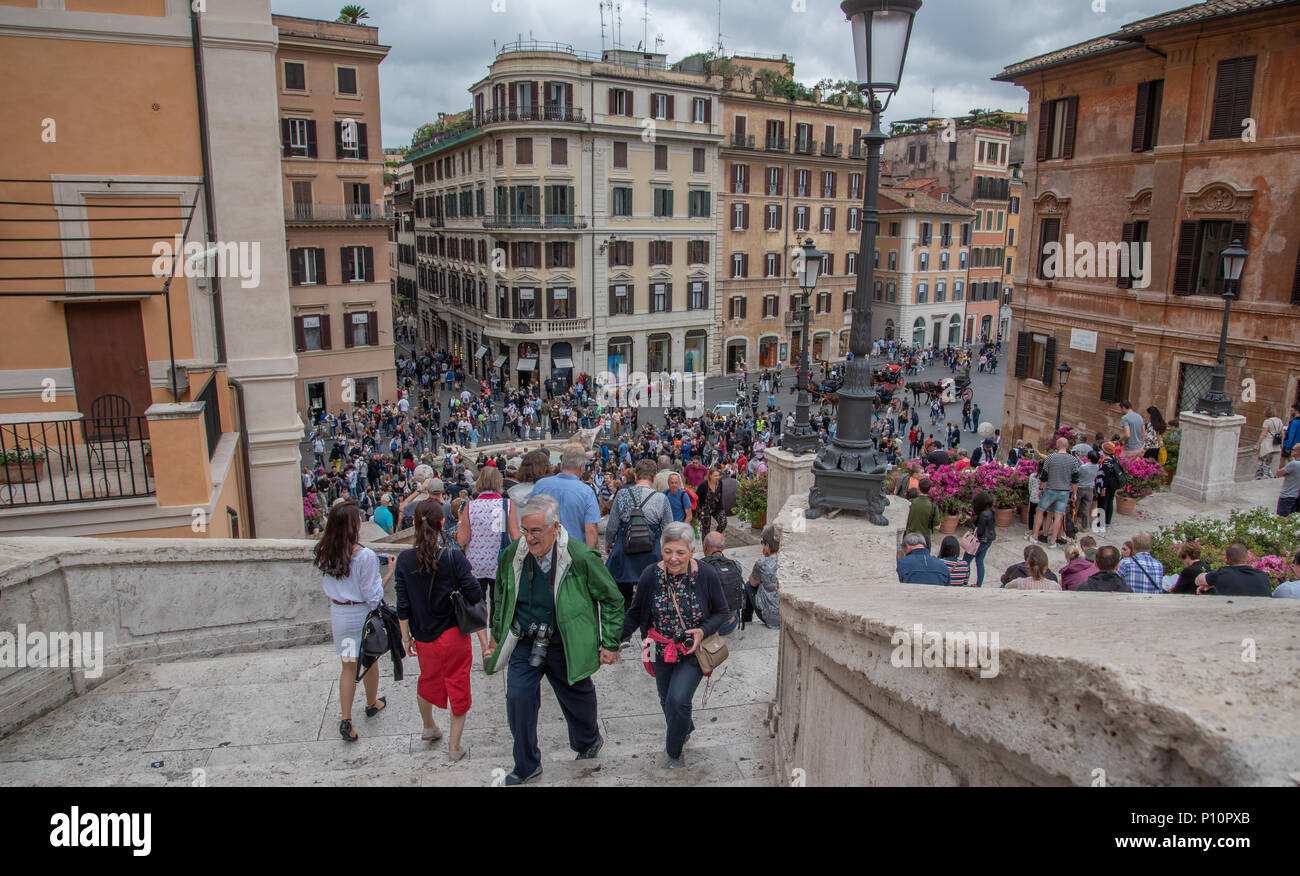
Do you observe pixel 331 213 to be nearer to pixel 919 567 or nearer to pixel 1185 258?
pixel 1185 258

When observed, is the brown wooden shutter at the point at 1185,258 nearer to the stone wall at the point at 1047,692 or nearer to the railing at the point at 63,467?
the stone wall at the point at 1047,692

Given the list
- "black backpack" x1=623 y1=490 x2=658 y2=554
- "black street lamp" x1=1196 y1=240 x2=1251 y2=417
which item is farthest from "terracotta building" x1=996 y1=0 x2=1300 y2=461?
"black backpack" x1=623 y1=490 x2=658 y2=554

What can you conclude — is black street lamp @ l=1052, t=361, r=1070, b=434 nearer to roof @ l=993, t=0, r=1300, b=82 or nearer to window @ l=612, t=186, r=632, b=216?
roof @ l=993, t=0, r=1300, b=82

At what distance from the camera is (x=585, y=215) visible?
4062 centimetres

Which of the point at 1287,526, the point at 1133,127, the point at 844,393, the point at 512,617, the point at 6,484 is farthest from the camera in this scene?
the point at 1133,127

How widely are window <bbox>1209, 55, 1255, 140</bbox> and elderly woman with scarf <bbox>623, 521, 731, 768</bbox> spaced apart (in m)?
19.2

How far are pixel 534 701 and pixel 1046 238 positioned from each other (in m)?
23.4

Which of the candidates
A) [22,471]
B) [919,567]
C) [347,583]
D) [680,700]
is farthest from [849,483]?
[22,471]

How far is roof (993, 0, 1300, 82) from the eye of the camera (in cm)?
1719

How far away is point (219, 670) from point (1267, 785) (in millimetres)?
6480

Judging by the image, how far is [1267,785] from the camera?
5.99 feet
